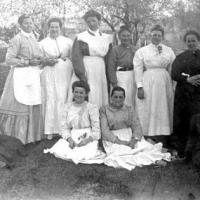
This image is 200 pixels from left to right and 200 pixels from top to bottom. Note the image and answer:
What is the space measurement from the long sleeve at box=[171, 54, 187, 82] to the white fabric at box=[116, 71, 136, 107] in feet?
2.08

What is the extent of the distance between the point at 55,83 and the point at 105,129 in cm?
115

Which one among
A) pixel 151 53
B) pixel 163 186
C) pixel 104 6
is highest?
pixel 104 6

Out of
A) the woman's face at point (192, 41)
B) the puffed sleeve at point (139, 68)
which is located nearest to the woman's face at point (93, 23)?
the puffed sleeve at point (139, 68)

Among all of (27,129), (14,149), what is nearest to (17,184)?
(14,149)

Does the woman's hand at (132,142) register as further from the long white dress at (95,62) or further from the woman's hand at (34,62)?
the woman's hand at (34,62)

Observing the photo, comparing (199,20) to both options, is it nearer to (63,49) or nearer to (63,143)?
(63,49)

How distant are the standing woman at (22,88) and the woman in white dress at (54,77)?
15 cm

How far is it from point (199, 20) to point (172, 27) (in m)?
0.90

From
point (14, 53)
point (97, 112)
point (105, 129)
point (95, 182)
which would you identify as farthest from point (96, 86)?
point (95, 182)

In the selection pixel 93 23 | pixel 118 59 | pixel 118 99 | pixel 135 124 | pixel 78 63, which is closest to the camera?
pixel 118 99

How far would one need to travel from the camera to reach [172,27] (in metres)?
8.98

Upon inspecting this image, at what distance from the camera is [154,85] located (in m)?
4.74

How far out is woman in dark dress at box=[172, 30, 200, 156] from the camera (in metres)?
4.43

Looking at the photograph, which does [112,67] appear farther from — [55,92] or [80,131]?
[80,131]
